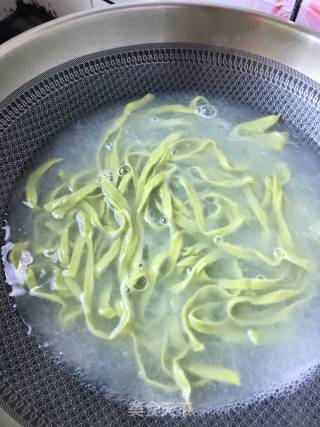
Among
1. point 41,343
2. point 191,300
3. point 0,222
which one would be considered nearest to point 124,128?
point 0,222

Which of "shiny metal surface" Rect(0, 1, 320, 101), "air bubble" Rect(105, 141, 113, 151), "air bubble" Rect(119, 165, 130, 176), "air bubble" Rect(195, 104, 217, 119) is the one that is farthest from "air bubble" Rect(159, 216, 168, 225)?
"shiny metal surface" Rect(0, 1, 320, 101)

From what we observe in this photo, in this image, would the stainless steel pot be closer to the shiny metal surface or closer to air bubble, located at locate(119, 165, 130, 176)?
the shiny metal surface

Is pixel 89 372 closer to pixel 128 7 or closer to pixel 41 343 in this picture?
pixel 41 343

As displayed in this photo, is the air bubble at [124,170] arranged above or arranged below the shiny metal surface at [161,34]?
below

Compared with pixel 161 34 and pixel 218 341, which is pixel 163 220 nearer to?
pixel 218 341

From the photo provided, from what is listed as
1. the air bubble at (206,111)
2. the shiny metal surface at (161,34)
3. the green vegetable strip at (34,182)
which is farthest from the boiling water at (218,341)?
the shiny metal surface at (161,34)

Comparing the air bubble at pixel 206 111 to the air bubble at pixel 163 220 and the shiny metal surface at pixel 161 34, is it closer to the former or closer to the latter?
the shiny metal surface at pixel 161 34
